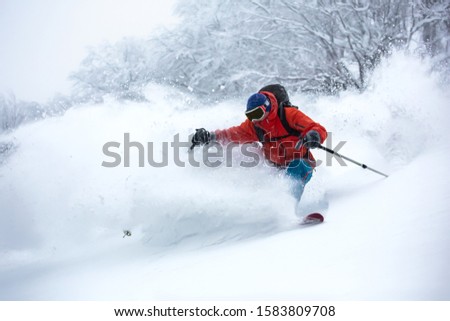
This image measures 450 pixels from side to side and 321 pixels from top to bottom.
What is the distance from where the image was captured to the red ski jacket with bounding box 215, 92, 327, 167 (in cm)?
275

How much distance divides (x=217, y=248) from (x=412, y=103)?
8.13 ft

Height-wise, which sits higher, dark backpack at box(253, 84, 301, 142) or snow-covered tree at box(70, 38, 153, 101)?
snow-covered tree at box(70, 38, 153, 101)

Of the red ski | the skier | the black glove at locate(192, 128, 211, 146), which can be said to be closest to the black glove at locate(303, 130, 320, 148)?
the skier

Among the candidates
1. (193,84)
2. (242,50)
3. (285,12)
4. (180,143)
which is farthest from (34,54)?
(180,143)

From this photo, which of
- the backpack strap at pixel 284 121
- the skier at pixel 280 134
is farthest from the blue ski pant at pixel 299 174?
the backpack strap at pixel 284 121

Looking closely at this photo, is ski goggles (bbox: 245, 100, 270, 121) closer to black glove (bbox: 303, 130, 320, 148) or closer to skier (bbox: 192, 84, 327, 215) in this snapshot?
skier (bbox: 192, 84, 327, 215)

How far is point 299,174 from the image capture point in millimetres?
2938

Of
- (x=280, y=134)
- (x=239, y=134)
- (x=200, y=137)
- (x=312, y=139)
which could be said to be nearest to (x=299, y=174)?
(x=280, y=134)

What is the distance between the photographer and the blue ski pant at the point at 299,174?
2.93 meters

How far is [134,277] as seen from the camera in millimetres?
2484

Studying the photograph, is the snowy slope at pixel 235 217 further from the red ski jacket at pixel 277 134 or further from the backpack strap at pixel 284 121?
the backpack strap at pixel 284 121

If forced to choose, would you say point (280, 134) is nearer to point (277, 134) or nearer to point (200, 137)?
point (277, 134)

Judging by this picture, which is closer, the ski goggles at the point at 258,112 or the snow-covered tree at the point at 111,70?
the ski goggles at the point at 258,112

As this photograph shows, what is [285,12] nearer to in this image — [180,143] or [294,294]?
[180,143]
